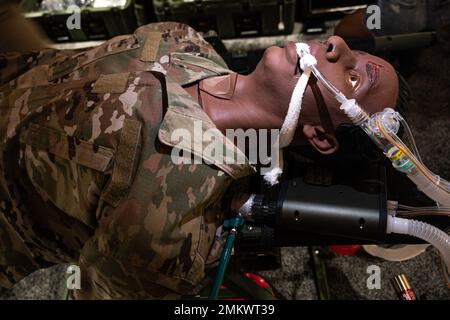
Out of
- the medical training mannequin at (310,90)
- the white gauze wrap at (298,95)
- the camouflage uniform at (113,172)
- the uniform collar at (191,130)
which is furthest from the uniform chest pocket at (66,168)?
the white gauze wrap at (298,95)

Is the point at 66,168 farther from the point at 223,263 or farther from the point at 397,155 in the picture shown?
the point at 397,155

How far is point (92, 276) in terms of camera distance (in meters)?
1.15

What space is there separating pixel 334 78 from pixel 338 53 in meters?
0.06

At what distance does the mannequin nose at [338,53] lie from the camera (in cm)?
112

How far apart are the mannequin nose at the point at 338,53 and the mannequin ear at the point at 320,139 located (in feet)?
0.57

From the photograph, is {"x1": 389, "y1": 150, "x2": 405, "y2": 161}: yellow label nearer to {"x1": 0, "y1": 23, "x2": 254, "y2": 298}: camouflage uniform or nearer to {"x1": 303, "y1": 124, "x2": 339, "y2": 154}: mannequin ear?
{"x1": 303, "y1": 124, "x2": 339, "y2": 154}: mannequin ear

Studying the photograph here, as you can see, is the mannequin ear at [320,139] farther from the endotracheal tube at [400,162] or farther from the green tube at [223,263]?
the green tube at [223,263]

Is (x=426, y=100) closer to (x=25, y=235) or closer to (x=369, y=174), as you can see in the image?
(x=369, y=174)

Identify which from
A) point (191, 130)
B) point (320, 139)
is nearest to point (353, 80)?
point (320, 139)

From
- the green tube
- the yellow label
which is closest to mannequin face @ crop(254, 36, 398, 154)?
the yellow label

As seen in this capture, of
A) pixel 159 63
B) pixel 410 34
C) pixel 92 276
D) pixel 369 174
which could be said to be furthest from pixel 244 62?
pixel 92 276

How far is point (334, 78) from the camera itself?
1.11 m

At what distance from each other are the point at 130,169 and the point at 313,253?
0.89 m

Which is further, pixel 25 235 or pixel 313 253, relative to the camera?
pixel 313 253
